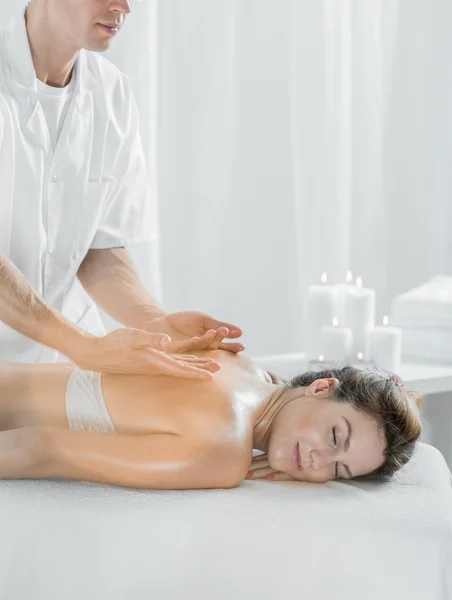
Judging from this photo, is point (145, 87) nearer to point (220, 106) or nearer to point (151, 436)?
point (220, 106)

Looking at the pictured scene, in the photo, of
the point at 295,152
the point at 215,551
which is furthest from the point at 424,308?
the point at 215,551

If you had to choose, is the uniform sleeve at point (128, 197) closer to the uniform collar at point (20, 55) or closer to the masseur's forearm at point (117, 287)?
the masseur's forearm at point (117, 287)

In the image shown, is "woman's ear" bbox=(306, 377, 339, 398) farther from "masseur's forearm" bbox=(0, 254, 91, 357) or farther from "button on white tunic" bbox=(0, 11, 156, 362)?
"button on white tunic" bbox=(0, 11, 156, 362)

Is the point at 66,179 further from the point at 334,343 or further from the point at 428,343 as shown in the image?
the point at 428,343

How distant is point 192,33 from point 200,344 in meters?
0.73

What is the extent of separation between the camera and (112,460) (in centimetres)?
114

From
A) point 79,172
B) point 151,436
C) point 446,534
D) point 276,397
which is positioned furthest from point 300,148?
point 446,534

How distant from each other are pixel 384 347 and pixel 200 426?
86 centimetres

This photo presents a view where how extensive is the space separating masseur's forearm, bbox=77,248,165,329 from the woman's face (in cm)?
38

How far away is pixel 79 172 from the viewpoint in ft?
4.92

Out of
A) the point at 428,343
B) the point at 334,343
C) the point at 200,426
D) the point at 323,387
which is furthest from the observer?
the point at 428,343

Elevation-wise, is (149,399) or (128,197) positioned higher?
(128,197)

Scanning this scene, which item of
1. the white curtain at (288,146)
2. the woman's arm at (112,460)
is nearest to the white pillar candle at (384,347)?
the white curtain at (288,146)

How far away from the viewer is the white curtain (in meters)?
1.79
